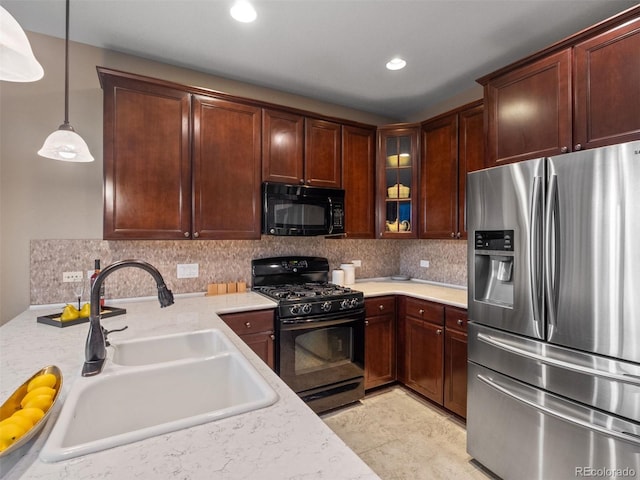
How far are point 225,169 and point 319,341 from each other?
1.54 metres

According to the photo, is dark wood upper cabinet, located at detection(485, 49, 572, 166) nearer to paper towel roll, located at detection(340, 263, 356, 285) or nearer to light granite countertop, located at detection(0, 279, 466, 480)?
A: paper towel roll, located at detection(340, 263, 356, 285)

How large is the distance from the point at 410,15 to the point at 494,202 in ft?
4.13

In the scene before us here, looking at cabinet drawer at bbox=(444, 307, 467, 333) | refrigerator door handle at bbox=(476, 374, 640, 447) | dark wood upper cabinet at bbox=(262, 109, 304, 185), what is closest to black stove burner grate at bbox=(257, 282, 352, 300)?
cabinet drawer at bbox=(444, 307, 467, 333)

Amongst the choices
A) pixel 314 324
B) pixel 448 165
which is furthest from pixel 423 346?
pixel 448 165

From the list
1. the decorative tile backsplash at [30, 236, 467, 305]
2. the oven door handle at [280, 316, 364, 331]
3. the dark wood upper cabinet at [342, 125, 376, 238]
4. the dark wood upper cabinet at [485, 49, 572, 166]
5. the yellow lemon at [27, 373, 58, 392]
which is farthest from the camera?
the dark wood upper cabinet at [342, 125, 376, 238]

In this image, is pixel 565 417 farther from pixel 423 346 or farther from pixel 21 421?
pixel 21 421

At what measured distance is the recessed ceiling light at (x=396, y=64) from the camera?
2.43m

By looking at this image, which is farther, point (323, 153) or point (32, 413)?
point (323, 153)

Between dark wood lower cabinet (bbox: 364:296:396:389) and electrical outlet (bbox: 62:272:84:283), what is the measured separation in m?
2.21

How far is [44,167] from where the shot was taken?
2146 mm

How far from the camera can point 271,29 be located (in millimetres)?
2059

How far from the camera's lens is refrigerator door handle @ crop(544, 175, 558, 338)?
1.55 m

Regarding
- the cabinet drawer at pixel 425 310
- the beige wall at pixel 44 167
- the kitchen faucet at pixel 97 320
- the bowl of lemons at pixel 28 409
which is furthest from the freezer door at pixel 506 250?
the beige wall at pixel 44 167

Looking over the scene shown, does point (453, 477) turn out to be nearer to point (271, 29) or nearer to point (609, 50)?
point (609, 50)
